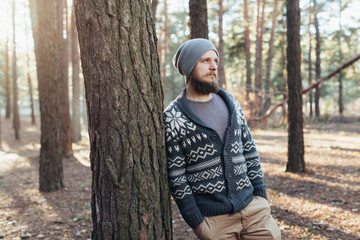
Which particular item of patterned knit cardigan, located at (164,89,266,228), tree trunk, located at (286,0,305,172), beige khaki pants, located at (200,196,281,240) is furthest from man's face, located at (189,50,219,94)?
tree trunk, located at (286,0,305,172)

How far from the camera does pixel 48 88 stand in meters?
7.09

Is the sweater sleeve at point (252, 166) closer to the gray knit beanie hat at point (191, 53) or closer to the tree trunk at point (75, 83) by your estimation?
the gray knit beanie hat at point (191, 53)

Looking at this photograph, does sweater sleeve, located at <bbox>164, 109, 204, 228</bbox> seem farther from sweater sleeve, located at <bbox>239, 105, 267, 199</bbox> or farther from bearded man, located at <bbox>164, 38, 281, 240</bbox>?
sweater sleeve, located at <bbox>239, 105, 267, 199</bbox>

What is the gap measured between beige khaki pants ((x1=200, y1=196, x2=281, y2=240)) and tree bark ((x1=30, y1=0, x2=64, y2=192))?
5.56 meters

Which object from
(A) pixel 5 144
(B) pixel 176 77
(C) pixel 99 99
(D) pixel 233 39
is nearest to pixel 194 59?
(C) pixel 99 99

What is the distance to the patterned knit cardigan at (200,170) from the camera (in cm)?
257

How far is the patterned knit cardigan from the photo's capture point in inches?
101

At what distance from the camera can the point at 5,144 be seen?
63.3ft

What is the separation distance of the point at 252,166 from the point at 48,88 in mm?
5622

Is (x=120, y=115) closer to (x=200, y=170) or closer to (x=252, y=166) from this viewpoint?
(x=200, y=170)

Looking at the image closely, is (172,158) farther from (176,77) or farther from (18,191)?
(176,77)

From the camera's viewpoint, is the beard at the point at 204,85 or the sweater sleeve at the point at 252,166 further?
the sweater sleeve at the point at 252,166

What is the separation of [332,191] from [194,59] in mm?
4905

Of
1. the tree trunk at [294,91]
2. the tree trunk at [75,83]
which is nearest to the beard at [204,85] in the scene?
the tree trunk at [294,91]
